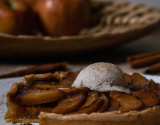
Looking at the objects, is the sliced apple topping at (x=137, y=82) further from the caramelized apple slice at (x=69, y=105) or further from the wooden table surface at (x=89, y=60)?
the wooden table surface at (x=89, y=60)

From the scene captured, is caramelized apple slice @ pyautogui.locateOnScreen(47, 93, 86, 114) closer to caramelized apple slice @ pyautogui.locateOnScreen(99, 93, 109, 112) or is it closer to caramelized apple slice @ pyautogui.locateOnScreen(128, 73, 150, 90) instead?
caramelized apple slice @ pyautogui.locateOnScreen(99, 93, 109, 112)

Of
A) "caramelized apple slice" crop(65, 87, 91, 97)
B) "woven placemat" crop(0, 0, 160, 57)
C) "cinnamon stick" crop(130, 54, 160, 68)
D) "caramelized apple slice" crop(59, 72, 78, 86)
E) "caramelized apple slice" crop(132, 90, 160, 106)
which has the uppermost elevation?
"woven placemat" crop(0, 0, 160, 57)

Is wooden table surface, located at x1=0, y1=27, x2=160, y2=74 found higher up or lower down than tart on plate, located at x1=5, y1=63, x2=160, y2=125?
higher up

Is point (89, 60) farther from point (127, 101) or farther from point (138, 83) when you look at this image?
point (127, 101)

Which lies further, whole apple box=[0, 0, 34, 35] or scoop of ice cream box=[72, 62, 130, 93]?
whole apple box=[0, 0, 34, 35]

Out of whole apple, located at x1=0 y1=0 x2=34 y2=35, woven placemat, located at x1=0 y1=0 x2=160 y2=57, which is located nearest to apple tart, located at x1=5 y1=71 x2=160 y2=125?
woven placemat, located at x1=0 y1=0 x2=160 y2=57

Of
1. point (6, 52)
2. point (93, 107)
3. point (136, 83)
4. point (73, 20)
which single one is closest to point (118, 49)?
point (73, 20)

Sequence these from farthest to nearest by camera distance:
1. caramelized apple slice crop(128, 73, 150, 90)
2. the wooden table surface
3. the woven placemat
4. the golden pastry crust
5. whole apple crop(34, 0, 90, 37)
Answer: whole apple crop(34, 0, 90, 37) < the wooden table surface < the woven placemat < caramelized apple slice crop(128, 73, 150, 90) < the golden pastry crust

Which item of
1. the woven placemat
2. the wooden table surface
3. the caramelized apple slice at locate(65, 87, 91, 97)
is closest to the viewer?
the caramelized apple slice at locate(65, 87, 91, 97)

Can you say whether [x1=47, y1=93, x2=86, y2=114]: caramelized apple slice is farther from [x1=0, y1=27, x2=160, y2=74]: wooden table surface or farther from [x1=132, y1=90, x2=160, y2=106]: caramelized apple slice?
[x1=0, y1=27, x2=160, y2=74]: wooden table surface

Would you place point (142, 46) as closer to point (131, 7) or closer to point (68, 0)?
point (131, 7)

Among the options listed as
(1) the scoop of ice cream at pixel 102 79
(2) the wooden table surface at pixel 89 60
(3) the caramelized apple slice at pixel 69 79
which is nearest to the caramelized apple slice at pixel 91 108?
(1) the scoop of ice cream at pixel 102 79
